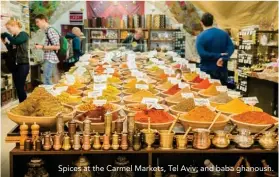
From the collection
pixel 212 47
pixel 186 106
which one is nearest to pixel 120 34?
pixel 212 47

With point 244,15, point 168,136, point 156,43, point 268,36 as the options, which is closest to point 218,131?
point 168,136

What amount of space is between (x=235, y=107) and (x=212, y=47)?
3063 mm

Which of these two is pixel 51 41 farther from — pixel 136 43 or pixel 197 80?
pixel 197 80

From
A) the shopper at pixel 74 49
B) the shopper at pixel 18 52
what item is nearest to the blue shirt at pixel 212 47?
the shopper at pixel 18 52

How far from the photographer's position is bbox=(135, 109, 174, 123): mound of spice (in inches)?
96.4

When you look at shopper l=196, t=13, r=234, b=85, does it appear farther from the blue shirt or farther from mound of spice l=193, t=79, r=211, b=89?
mound of spice l=193, t=79, r=211, b=89

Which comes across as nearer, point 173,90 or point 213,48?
point 173,90

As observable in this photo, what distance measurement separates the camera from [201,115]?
248 cm

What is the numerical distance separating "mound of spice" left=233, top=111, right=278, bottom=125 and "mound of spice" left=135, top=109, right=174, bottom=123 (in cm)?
44

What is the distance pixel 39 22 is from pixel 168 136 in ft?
16.1

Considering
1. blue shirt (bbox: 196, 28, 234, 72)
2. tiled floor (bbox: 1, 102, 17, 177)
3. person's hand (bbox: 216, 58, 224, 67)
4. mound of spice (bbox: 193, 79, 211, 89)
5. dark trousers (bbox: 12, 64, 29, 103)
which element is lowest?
tiled floor (bbox: 1, 102, 17, 177)

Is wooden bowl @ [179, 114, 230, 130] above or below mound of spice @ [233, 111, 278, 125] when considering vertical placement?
below

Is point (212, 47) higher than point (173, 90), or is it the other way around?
point (212, 47)

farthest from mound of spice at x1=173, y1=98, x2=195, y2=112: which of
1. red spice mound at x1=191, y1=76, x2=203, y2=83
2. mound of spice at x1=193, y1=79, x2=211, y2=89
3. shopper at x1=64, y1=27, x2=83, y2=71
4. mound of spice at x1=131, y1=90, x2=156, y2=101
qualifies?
shopper at x1=64, y1=27, x2=83, y2=71
